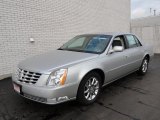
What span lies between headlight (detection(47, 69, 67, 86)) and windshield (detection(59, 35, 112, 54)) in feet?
3.75

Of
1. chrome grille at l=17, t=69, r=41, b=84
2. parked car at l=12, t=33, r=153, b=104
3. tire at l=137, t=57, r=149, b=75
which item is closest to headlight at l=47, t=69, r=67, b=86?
parked car at l=12, t=33, r=153, b=104

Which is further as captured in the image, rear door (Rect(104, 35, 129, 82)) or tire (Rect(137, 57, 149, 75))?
tire (Rect(137, 57, 149, 75))

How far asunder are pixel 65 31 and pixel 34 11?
1.71m

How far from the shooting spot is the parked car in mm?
2863

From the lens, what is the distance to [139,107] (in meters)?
3.33

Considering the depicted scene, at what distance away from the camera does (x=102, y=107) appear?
336 centimetres

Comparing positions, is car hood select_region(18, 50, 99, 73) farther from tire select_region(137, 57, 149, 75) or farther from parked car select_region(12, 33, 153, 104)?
tire select_region(137, 57, 149, 75)

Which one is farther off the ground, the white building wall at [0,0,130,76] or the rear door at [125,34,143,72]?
the white building wall at [0,0,130,76]

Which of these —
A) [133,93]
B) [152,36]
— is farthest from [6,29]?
[152,36]

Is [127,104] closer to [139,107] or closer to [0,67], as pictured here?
[139,107]

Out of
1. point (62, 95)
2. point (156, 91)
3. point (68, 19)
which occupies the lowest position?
point (156, 91)

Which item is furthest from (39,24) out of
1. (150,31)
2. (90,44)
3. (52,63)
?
(150,31)

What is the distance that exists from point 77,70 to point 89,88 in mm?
576

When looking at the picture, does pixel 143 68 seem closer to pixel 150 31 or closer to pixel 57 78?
pixel 57 78
